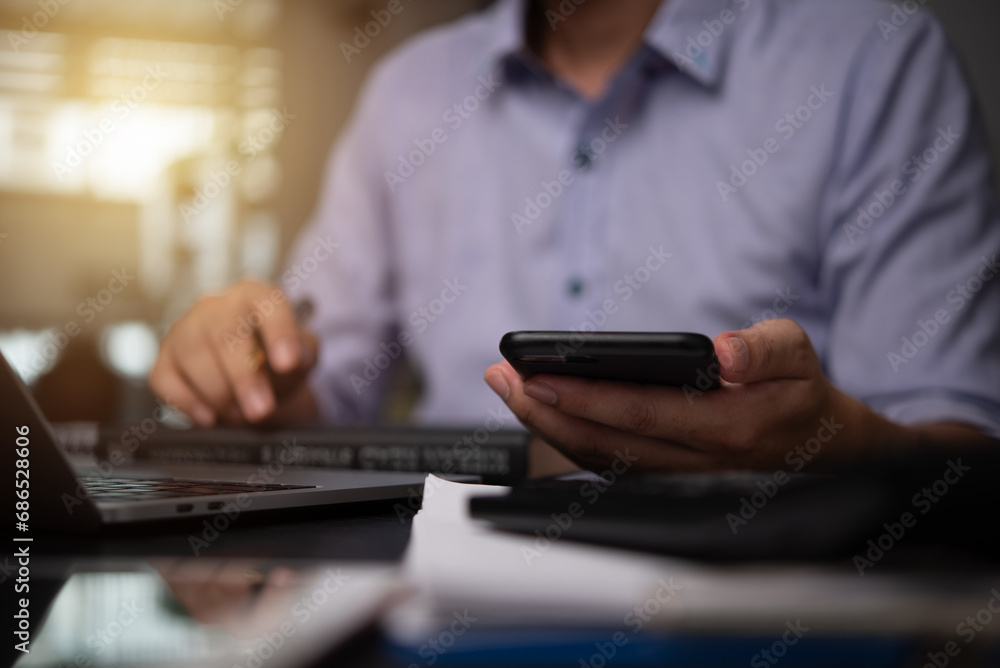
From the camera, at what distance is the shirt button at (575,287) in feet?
2.99

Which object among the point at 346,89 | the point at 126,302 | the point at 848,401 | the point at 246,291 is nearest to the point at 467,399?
the point at 246,291

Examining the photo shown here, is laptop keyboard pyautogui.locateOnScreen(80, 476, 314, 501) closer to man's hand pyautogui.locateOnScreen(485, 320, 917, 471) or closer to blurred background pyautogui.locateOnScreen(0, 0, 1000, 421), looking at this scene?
man's hand pyautogui.locateOnScreen(485, 320, 917, 471)

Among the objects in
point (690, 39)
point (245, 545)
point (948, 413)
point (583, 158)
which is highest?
point (690, 39)

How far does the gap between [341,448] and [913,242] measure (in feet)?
2.08

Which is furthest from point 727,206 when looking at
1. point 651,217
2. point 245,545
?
point 245,545

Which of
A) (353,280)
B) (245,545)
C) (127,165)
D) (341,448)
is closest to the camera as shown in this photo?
(245,545)

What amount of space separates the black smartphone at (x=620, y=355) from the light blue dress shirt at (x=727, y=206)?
51 cm

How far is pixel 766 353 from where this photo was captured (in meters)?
0.36

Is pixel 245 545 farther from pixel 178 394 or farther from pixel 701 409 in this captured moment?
pixel 178 394

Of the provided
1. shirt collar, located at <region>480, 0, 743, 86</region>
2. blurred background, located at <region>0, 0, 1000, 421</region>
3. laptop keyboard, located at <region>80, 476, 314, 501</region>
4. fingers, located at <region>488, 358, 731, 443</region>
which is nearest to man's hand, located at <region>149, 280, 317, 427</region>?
laptop keyboard, located at <region>80, 476, 314, 501</region>

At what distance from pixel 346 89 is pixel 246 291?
1829 mm

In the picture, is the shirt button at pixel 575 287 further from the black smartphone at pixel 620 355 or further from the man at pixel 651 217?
the black smartphone at pixel 620 355

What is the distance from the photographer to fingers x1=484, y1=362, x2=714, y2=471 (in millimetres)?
371

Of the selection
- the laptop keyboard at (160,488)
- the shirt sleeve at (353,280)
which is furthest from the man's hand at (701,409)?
the shirt sleeve at (353,280)
